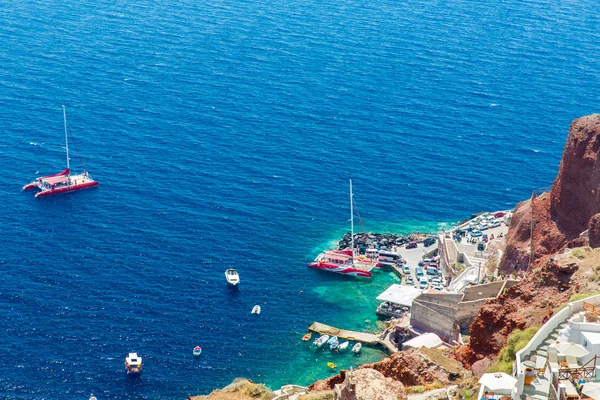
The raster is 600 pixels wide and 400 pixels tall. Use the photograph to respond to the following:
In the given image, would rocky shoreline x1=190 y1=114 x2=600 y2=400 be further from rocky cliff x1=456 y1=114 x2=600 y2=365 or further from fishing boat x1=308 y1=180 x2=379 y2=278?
fishing boat x1=308 y1=180 x2=379 y2=278

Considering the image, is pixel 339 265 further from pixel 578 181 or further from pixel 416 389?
pixel 416 389

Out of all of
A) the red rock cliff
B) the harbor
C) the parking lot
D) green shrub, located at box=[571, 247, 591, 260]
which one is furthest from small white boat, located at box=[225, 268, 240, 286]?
green shrub, located at box=[571, 247, 591, 260]

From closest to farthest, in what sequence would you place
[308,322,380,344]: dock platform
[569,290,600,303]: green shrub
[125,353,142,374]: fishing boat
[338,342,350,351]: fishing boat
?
[569,290,600,303]: green shrub < [125,353,142,374]: fishing boat < [338,342,350,351]: fishing boat < [308,322,380,344]: dock platform

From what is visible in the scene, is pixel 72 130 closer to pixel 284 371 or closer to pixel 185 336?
pixel 185 336

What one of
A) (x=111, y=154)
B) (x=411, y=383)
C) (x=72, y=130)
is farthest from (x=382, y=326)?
(x=72, y=130)

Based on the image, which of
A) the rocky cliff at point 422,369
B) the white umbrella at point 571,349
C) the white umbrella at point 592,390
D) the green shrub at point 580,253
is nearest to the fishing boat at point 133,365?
the rocky cliff at point 422,369

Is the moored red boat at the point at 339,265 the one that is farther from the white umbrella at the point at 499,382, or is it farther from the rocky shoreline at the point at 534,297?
the white umbrella at the point at 499,382

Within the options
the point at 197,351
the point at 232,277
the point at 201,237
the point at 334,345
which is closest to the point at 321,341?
the point at 334,345
